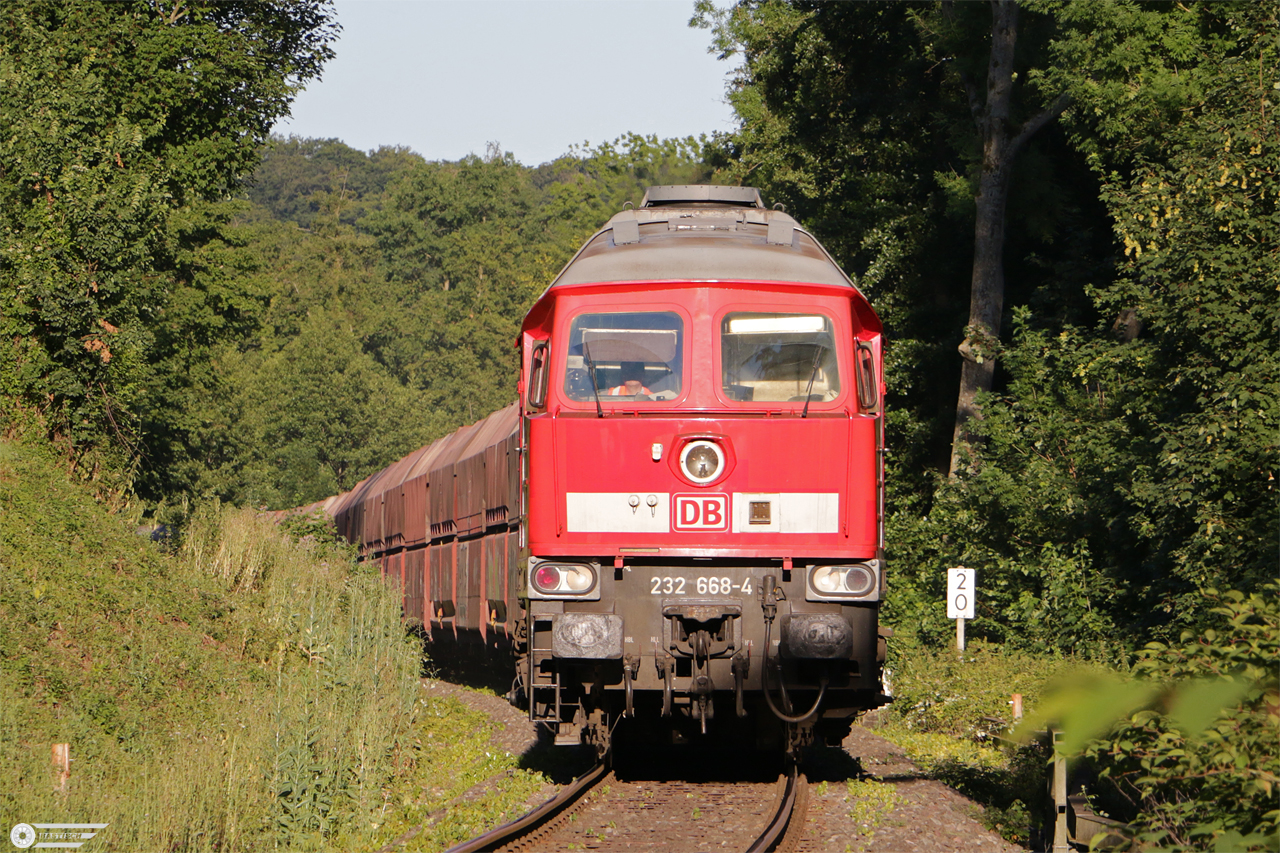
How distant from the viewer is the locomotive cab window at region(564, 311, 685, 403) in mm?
9375

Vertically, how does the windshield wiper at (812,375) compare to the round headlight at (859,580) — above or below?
above

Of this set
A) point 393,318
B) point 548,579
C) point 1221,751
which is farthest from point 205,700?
point 393,318

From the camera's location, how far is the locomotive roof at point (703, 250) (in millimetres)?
9500

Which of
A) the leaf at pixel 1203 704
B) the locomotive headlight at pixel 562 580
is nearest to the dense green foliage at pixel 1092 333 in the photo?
the leaf at pixel 1203 704

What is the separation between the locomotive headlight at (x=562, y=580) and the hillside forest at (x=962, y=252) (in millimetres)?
4082

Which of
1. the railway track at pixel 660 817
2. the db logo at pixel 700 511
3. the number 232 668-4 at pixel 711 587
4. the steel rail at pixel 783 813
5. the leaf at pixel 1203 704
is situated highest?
the db logo at pixel 700 511

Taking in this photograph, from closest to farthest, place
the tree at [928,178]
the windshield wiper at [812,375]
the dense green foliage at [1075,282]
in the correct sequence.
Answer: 1. the windshield wiper at [812,375]
2. the dense green foliage at [1075,282]
3. the tree at [928,178]

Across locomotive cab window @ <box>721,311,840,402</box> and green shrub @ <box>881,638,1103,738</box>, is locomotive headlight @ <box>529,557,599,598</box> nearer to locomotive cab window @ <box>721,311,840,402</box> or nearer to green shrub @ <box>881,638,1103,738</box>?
locomotive cab window @ <box>721,311,840,402</box>

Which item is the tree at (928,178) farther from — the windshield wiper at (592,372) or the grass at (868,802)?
the windshield wiper at (592,372)

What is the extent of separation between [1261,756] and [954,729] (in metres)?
9.27

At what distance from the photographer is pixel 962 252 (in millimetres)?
26453

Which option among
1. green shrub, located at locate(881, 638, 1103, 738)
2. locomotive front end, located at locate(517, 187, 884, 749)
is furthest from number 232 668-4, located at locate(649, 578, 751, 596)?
green shrub, located at locate(881, 638, 1103, 738)

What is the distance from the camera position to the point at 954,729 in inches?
557

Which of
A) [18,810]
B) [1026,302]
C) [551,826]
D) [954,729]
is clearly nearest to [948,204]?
[1026,302]
